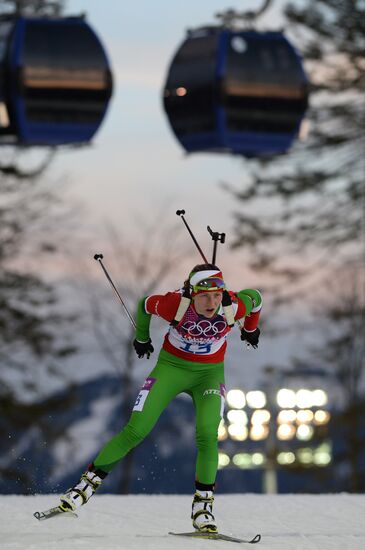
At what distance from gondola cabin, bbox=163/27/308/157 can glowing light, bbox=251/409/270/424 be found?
2113cm

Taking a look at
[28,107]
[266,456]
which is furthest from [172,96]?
[266,456]

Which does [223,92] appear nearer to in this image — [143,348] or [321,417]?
[143,348]

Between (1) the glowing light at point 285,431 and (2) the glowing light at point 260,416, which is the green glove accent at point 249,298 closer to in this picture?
(2) the glowing light at point 260,416

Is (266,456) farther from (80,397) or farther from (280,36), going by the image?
(280,36)

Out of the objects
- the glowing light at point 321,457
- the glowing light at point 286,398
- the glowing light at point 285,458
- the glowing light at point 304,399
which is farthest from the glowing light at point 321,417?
the glowing light at point 285,458

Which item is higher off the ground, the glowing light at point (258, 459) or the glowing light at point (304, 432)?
the glowing light at point (304, 432)

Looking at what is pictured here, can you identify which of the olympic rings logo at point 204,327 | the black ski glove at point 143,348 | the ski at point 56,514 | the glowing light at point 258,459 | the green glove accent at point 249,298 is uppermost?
the green glove accent at point 249,298

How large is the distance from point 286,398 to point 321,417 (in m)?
1.18

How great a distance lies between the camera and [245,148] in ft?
43.0

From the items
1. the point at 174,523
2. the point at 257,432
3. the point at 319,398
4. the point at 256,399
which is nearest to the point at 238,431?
the point at 257,432

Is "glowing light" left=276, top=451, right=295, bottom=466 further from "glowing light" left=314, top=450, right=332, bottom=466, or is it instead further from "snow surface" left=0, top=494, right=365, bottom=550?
"snow surface" left=0, top=494, right=365, bottom=550

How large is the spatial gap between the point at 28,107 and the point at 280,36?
2.46m

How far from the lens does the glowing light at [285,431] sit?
113ft

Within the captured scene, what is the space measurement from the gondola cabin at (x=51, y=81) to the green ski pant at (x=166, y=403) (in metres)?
3.97
